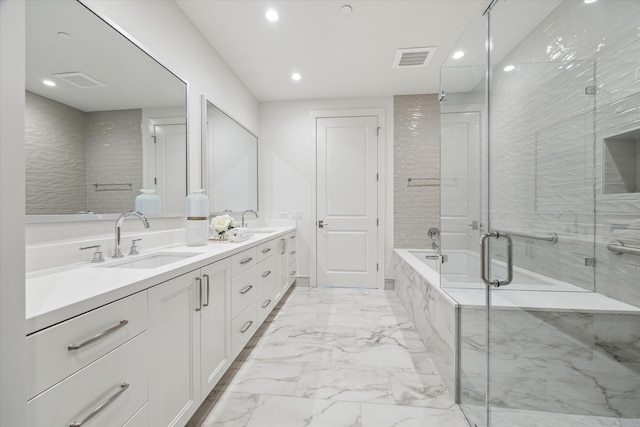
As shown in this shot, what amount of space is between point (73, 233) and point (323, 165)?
2883mm

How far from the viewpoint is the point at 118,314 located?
86 centimetres

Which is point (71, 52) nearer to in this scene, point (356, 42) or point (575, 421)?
point (356, 42)

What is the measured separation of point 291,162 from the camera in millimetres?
3900

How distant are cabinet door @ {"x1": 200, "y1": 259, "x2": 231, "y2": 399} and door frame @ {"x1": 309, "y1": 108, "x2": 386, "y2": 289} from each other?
2251 millimetres

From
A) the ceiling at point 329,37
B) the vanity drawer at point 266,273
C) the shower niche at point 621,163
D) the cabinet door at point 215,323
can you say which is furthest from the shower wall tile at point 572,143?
the vanity drawer at point 266,273

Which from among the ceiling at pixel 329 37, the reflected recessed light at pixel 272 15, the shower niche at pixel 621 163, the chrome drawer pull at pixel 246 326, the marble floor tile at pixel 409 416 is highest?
the ceiling at pixel 329 37

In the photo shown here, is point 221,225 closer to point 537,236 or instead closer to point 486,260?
point 486,260

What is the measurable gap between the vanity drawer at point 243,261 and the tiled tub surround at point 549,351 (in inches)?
50.3

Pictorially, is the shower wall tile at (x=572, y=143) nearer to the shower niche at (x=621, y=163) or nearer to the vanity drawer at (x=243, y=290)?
the shower niche at (x=621, y=163)

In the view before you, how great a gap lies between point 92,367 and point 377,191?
11.0ft

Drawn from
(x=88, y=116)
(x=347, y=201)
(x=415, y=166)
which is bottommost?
(x=347, y=201)

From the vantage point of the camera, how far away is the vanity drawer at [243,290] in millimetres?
1727

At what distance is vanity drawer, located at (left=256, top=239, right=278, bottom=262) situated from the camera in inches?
88.3

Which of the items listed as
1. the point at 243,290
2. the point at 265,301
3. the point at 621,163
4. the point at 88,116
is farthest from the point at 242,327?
the point at 621,163
